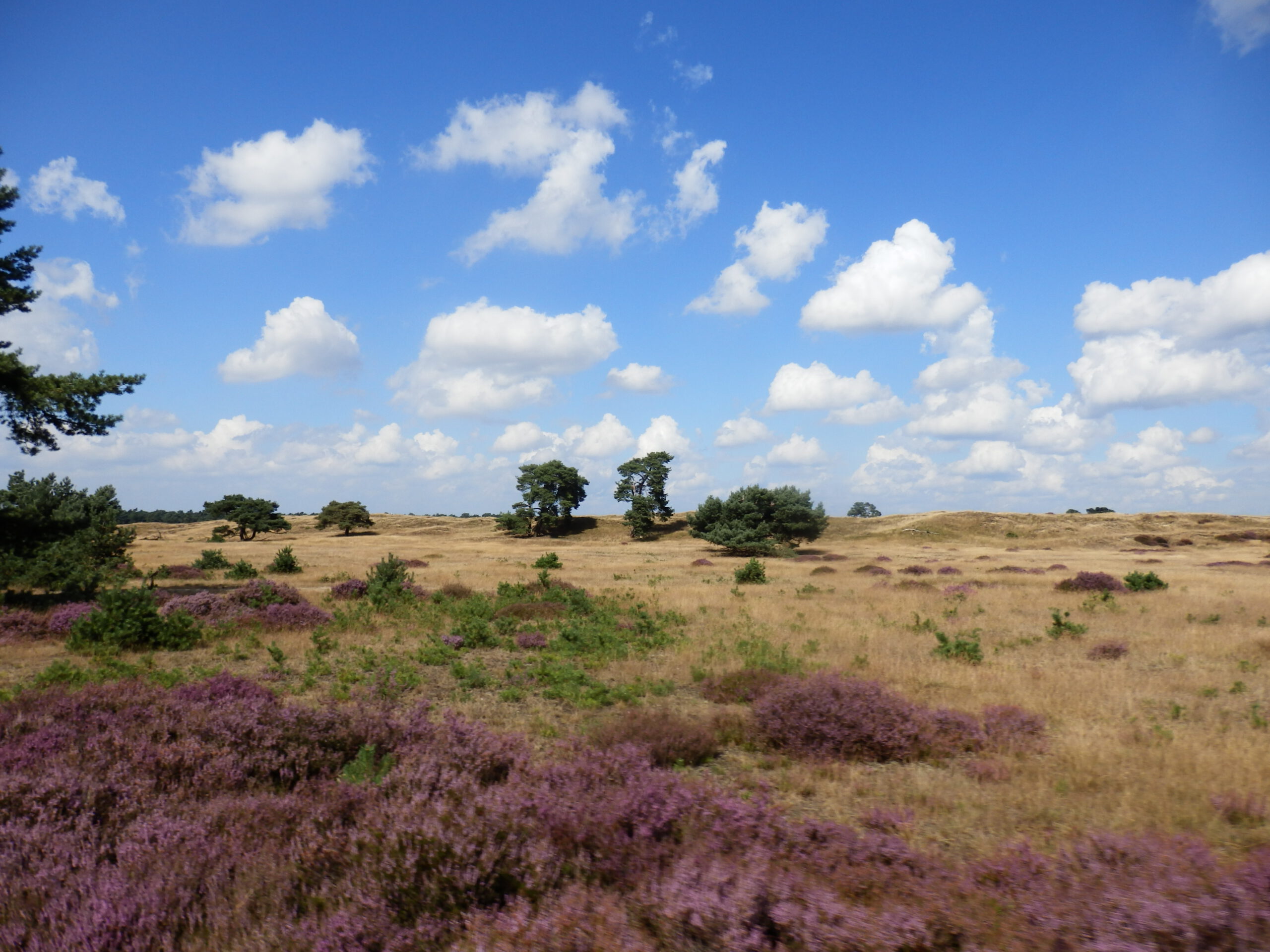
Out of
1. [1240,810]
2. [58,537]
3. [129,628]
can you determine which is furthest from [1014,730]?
A: [58,537]

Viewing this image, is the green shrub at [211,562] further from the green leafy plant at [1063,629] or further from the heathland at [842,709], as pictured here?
the green leafy plant at [1063,629]

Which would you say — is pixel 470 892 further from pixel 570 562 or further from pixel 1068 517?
pixel 1068 517

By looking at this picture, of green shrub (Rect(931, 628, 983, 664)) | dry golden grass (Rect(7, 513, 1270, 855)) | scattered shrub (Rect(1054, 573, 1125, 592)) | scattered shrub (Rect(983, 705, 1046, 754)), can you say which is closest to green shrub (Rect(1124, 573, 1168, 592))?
scattered shrub (Rect(1054, 573, 1125, 592))

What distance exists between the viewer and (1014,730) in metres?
7.91

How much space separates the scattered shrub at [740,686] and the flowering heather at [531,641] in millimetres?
4661

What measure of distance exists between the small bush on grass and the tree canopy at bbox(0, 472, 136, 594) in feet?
60.8

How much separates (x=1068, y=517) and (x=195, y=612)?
86675mm

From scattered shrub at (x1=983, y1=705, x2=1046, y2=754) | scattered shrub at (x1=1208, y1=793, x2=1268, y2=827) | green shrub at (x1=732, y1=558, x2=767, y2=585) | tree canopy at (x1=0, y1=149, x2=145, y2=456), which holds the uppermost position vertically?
tree canopy at (x1=0, y1=149, x2=145, y2=456)

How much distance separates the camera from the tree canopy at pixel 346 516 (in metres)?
79.8

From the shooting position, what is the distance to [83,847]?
446 cm

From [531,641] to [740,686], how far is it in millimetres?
5755

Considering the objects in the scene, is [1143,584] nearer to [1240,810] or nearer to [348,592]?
[1240,810]

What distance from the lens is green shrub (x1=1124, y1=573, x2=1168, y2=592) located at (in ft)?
77.2

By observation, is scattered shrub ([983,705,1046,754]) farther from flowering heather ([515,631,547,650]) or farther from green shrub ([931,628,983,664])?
flowering heather ([515,631,547,650])
